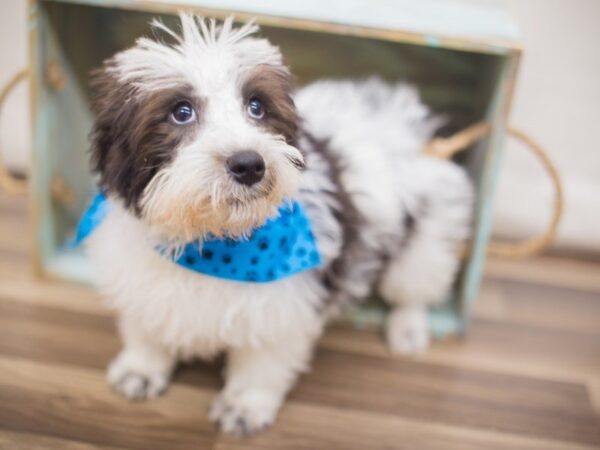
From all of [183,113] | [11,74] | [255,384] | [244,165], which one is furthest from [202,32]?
[11,74]

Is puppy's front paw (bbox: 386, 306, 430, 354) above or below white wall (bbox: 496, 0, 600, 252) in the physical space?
below

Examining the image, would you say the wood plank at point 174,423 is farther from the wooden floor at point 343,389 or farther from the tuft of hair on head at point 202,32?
the tuft of hair on head at point 202,32

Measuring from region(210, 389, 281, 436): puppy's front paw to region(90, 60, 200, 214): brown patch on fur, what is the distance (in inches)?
23.0

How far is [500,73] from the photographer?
5.51 ft

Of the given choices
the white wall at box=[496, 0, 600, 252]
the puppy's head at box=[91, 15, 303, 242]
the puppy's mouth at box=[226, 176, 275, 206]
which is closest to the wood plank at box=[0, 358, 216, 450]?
the puppy's head at box=[91, 15, 303, 242]

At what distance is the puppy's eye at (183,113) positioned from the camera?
1138 millimetres

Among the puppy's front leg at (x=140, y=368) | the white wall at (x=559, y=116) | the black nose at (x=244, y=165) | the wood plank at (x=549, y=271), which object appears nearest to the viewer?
the black nose at (x=244, y=165)

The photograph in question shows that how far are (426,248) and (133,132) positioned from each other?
0.95 meters

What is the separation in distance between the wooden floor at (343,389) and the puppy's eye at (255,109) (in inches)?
30.6

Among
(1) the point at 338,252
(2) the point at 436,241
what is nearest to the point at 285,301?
(1) the point at 338,252

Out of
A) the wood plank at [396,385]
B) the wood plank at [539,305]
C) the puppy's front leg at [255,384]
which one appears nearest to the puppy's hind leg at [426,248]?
the wood plank at [396,385]

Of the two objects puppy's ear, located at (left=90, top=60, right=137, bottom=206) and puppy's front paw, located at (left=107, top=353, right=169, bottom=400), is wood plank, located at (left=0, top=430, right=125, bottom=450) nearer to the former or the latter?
puppy's front paw, located at (left=107, top=353, right=169, bottom=400)

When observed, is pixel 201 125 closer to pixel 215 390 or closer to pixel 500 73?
pixel 215 390

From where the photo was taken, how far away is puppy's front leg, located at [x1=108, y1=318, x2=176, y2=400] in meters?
1.57
